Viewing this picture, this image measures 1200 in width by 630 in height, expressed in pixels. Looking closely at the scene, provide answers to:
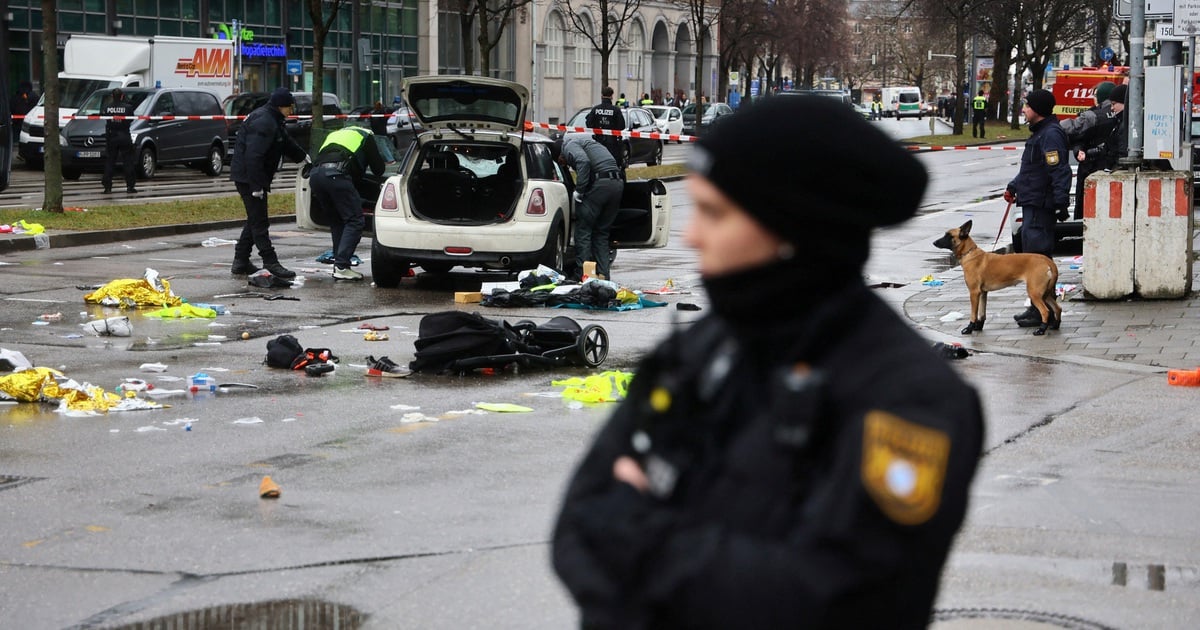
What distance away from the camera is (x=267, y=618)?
491 cm

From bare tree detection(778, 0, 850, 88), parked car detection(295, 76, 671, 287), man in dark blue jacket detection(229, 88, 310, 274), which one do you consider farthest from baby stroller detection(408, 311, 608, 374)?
bare tree detection(778, 0, 850, 88)

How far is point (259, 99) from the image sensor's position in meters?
36.8

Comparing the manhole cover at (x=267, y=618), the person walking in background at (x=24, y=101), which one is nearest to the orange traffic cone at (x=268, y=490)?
the manhole cover at (x=267, y=618)

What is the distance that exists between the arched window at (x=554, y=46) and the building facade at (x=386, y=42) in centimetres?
5

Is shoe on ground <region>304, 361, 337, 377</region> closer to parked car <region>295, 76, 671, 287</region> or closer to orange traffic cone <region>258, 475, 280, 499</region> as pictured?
orange traffic cone <region>258, 475, 280, 499</region>

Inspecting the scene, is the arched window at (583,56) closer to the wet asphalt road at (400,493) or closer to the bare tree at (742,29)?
the bare tree at (742,29)

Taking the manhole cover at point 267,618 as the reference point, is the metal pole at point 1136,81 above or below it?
above

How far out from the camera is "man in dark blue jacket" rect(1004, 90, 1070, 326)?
1218 cm

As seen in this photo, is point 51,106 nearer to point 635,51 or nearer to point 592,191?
point 592,191

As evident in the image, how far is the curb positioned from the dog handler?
17755 millimetres

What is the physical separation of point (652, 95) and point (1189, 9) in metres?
68.1

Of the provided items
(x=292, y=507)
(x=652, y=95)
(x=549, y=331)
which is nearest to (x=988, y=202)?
(x=549, y=331)

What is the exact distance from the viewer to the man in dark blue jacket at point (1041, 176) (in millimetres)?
12180

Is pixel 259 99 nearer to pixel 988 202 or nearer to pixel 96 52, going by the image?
pixel 96 52
